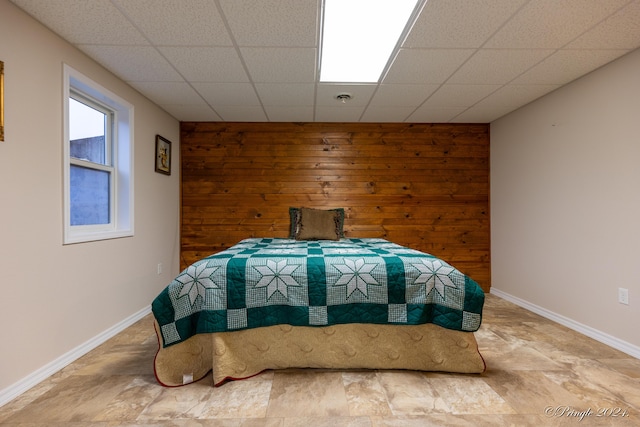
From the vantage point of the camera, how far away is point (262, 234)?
12.7ft

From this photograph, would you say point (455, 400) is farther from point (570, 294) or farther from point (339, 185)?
point (339, 185)

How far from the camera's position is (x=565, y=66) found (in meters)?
2.38

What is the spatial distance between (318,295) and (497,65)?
7.10 ft

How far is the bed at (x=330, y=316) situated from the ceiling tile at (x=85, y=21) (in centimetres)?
150

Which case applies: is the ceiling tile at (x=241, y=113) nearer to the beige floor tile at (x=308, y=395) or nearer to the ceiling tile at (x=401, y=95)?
the ceiling tile at (x=401, y=95)

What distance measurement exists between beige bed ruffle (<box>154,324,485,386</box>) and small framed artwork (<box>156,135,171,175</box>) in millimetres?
2151

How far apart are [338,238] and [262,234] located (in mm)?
1012

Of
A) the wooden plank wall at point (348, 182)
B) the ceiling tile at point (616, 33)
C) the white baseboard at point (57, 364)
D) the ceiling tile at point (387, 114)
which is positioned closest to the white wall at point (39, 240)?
the white baseboard at point (57, 364)

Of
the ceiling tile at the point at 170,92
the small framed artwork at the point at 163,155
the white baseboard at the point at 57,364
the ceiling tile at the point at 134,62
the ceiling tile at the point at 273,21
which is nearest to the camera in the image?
the white baseboard at the point at 57,364

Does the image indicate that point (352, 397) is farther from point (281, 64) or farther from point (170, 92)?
point (170, 92)

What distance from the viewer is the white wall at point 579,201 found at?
86.7 inches

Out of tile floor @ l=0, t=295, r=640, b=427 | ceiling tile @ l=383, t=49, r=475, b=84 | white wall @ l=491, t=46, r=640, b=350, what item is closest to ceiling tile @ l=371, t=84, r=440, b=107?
ceiling tile @ l=383, t=49, r=475, b=84

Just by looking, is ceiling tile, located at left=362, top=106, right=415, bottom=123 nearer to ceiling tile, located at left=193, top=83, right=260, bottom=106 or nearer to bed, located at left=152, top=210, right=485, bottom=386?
ceiling tile, located at left=193, top=83, right=260, bottom=106

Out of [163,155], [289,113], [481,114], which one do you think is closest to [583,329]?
[481,114]
